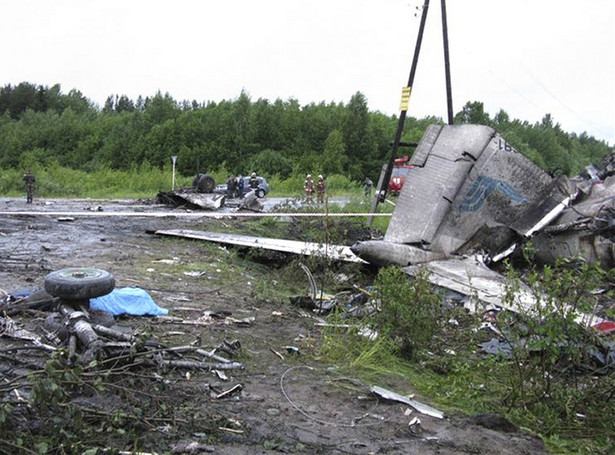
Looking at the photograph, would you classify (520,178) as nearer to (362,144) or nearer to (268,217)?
(268,217)

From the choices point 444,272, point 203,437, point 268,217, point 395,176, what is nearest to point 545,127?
point 395,176

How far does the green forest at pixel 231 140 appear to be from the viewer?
1912 inches

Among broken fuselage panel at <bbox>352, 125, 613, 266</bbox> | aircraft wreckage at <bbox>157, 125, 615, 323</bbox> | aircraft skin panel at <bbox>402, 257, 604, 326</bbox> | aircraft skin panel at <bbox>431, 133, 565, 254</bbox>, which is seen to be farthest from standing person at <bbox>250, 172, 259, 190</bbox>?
aircraft skin panel at <bbox>402, 257, 604, 326</bbox>

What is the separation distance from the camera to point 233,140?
51.2 m

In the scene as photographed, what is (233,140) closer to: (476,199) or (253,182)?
(253,182)

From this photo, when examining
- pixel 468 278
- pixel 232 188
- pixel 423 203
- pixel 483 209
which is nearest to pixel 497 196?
pixel 483 209

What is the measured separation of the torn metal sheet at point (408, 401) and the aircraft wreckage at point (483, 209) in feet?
15.7

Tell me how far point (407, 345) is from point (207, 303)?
231 centimetres

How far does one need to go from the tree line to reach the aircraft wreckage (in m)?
34.3

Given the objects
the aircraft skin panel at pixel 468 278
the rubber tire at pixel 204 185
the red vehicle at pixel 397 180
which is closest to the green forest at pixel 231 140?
the red vehicle at pixel 397 180

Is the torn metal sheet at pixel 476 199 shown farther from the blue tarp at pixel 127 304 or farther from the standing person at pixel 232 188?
the standing person at pixel 232 188

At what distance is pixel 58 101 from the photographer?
3364 inches

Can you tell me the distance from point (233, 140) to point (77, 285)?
47.6m

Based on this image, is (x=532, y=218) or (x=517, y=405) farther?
(x=532, y=218)
